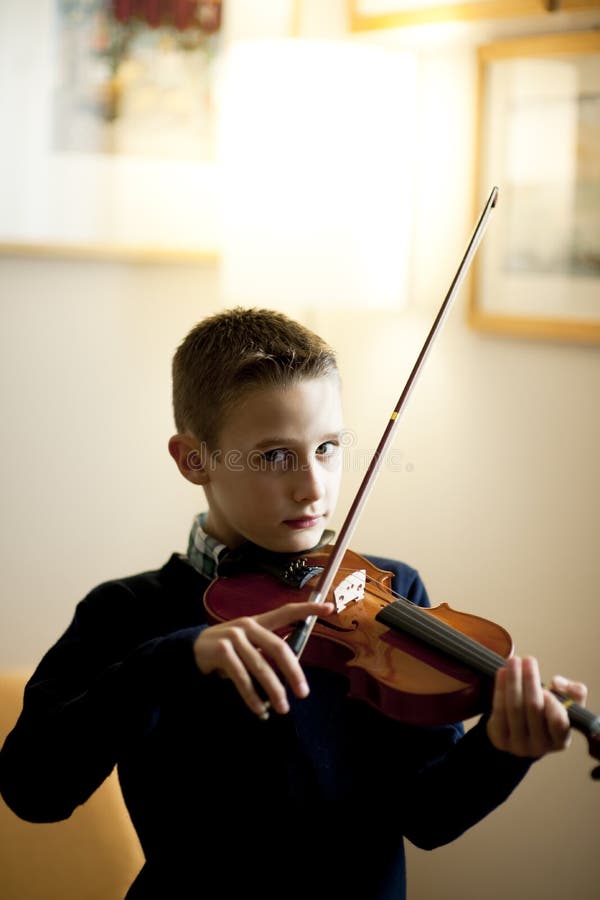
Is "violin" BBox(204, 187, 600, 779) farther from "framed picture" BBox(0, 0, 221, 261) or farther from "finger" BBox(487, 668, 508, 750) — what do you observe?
"framed picture" BBox(0, 0, 221, 261)

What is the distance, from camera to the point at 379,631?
97 cm

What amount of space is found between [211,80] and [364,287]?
535mm

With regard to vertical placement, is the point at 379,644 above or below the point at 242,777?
above

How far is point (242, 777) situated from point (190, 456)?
14.1 inches

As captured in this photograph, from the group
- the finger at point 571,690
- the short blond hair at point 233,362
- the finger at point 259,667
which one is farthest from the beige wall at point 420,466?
the finger at point 259,667

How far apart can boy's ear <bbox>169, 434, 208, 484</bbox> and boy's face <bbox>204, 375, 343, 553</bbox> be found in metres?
0.05

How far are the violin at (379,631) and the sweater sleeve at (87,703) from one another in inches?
3.3

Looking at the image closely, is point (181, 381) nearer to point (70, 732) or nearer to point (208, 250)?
point (70, 732)

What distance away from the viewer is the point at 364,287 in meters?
1.57

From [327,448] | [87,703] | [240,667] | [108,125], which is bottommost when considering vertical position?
[87,703]

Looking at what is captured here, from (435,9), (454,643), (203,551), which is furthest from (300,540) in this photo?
(435,9)

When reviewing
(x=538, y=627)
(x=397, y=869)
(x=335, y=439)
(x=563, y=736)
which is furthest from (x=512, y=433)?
(x=563, y=736)

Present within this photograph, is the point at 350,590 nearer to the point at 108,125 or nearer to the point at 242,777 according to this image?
the point at 242,777

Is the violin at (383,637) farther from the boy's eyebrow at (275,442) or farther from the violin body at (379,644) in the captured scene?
the boy's eyebrow at (275,442)
